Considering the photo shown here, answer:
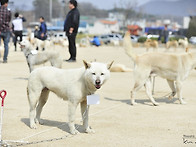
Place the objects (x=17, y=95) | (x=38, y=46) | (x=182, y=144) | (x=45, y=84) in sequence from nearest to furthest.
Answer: (x=182, y=144) → (x=45, y=84) → (x=17, y=95) → (x=38, y=46)

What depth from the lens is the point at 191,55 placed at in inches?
309

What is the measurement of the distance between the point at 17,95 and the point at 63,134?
3136 mm

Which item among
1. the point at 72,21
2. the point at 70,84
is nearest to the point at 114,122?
the point at 70,84

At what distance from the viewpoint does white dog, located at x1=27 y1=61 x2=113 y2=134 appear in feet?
16.1

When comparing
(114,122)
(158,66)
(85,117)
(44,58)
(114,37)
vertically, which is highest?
(158,66)

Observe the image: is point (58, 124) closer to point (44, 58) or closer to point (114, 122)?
point (114, 122)

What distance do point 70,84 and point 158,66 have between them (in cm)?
283

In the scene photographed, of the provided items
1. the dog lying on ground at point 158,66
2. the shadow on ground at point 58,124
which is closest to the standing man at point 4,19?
the dog lying on ground at point 158,66

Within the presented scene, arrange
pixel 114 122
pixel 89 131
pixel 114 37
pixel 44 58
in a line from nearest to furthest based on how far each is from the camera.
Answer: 1. pixel 89 131
2. pixel 114 122
3. pixel 44 58
4. pixel 114 37

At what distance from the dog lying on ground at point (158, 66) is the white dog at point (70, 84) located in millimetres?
2349

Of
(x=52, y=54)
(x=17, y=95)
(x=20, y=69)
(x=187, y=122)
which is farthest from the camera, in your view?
(x=20, y=69)

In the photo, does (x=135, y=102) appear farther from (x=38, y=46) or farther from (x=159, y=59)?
(x=38, y=46)

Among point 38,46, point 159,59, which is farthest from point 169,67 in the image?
point 38,46

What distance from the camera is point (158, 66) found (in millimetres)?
7555
